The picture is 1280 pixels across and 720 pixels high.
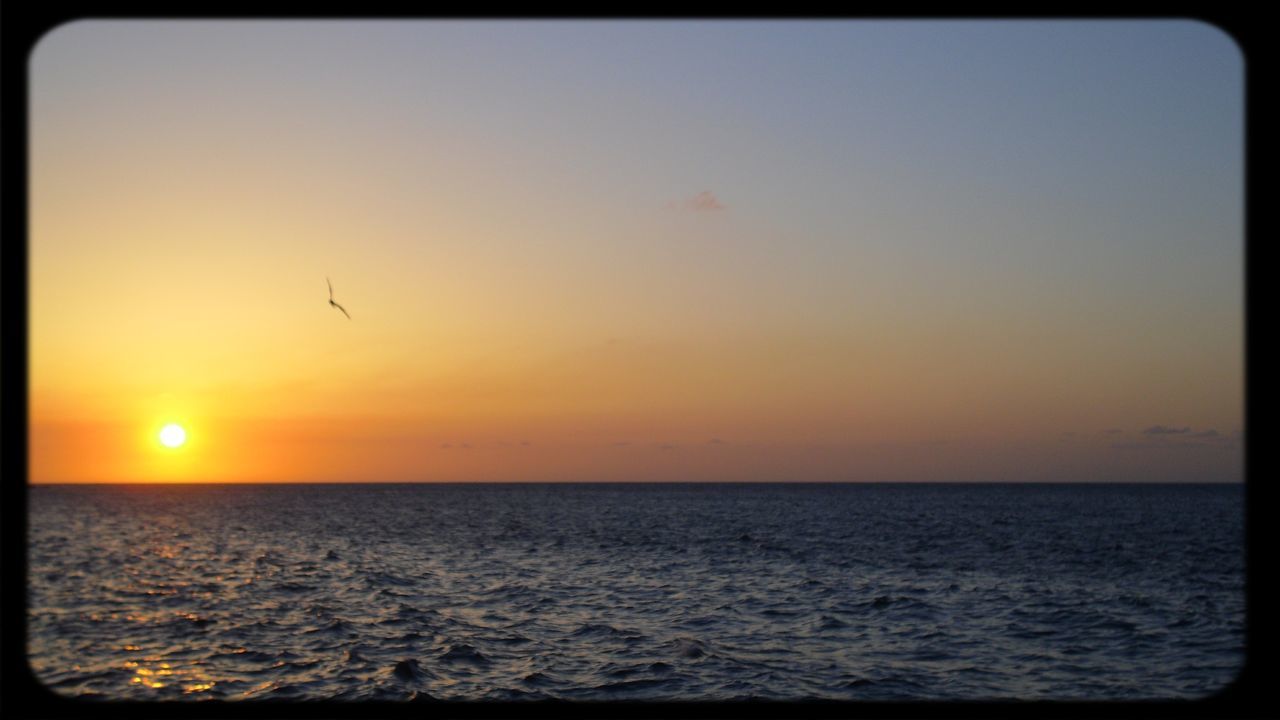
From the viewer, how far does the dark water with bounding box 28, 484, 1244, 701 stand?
1154cm

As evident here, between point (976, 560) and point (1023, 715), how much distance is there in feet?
90.0

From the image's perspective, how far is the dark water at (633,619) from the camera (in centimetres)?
1154

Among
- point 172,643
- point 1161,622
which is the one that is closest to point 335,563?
point 172,643

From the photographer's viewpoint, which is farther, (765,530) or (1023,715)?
(765,530)

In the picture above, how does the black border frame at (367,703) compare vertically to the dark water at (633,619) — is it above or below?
above

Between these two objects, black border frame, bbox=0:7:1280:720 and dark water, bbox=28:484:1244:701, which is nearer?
black border frame, bbox=0:7:1280:720

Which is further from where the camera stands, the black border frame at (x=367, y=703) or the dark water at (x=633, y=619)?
the dark water at (x=633, y=619)

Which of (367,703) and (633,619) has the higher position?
(367,703)

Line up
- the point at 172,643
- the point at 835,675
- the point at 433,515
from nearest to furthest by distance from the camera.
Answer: the point at 835,675, the point at 172,643, the point at 433,515

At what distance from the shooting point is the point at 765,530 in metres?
41.6

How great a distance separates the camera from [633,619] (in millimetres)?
15602

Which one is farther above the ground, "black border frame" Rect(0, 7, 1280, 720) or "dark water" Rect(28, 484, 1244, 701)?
"black border frame" Rect(0, 7, 1280, 720)

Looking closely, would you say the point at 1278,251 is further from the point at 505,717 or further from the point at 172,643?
the point at 172,643

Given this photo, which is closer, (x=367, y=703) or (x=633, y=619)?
(x=367, y=703)
